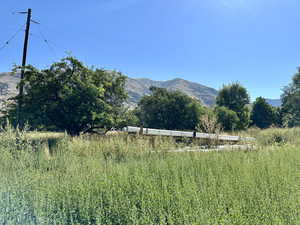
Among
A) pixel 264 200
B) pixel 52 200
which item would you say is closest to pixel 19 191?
pixel 52 200

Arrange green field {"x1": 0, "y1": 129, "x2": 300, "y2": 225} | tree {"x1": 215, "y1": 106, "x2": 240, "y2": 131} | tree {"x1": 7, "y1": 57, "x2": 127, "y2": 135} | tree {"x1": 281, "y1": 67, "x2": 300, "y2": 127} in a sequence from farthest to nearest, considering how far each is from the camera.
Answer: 1. tree {"x1": 281, "y1": 67, "x2": 300, "y2": 127}
2. tree {"x1": 215, "y1": 106, "x2": 240, "y2": 131}
3. tree {"x1": 7, "y1": 57, "x2": 127, "y2": 135}
4. green field {"x1": 0, "y1": 129, "x2": 300, "y2": 225}

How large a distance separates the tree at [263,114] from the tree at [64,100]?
2253 centimetres

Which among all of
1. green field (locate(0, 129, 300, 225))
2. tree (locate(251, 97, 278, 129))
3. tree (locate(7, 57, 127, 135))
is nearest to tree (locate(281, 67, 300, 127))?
tree (locate(251, 97, 278, 129))

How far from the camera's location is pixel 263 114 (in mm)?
27781

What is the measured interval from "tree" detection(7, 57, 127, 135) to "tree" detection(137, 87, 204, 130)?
6012mm

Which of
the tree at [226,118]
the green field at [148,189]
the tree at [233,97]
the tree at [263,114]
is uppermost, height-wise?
the tree at [233,97]

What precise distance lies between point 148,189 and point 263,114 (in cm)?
2819

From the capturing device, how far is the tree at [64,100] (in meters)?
10.3

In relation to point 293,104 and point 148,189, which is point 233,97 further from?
point 148,189

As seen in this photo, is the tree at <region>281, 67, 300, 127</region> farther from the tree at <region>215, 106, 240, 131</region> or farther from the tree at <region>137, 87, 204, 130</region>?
the tree at <region>137, 87, 204, 130</region>

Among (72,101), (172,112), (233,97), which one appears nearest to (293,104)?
(233,97)

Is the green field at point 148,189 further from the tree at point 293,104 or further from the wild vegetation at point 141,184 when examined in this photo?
the tree at point 293,104

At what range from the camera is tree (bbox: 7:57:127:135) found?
10266mm

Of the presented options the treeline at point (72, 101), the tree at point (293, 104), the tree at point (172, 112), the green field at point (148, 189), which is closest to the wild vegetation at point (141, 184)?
the green field at point (148, 189)
